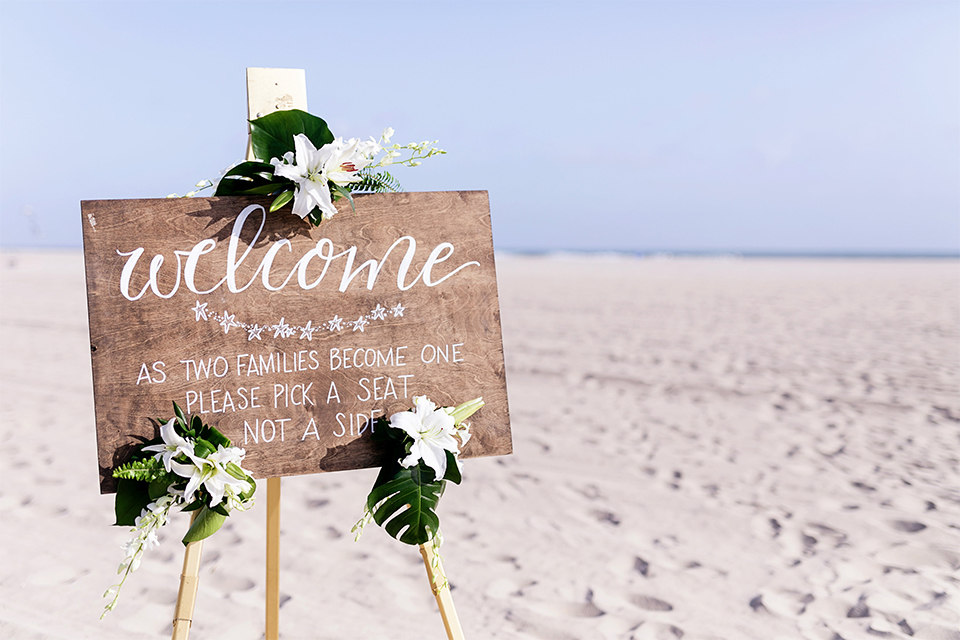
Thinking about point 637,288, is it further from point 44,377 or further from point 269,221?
point 269,221

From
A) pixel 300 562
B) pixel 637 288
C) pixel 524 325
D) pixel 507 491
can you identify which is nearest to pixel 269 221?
pixel 300 562

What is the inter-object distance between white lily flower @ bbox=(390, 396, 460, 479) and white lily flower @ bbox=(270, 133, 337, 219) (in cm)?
52

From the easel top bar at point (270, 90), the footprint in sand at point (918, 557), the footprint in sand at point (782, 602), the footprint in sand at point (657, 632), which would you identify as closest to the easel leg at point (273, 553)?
the easel top bar at point (270, 90)

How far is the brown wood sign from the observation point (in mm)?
1438

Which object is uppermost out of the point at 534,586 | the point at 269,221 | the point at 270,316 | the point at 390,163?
the point at 390,163

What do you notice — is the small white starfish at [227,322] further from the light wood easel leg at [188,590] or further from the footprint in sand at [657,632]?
the footprint in sand at [657,632]

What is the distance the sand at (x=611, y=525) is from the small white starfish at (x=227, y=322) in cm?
121

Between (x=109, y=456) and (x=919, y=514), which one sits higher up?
(x=109, y=456)

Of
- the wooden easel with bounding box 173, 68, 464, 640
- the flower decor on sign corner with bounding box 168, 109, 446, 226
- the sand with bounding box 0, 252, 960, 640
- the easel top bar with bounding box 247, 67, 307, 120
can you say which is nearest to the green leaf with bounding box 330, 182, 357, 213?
the flower decor on sign corner with bounding box 168, 109, 446, 226

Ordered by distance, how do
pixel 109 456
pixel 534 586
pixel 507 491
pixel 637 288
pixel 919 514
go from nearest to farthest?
pixel 109 456 → pixel 534 586 → pixel 919 514 → pixel 507 491 → pixel 637 288

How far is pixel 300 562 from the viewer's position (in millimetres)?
2547

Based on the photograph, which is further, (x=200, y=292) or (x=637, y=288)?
(x=637, y=288)

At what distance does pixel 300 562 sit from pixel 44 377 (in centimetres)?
409

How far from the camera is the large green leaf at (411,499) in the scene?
1.52 metres
